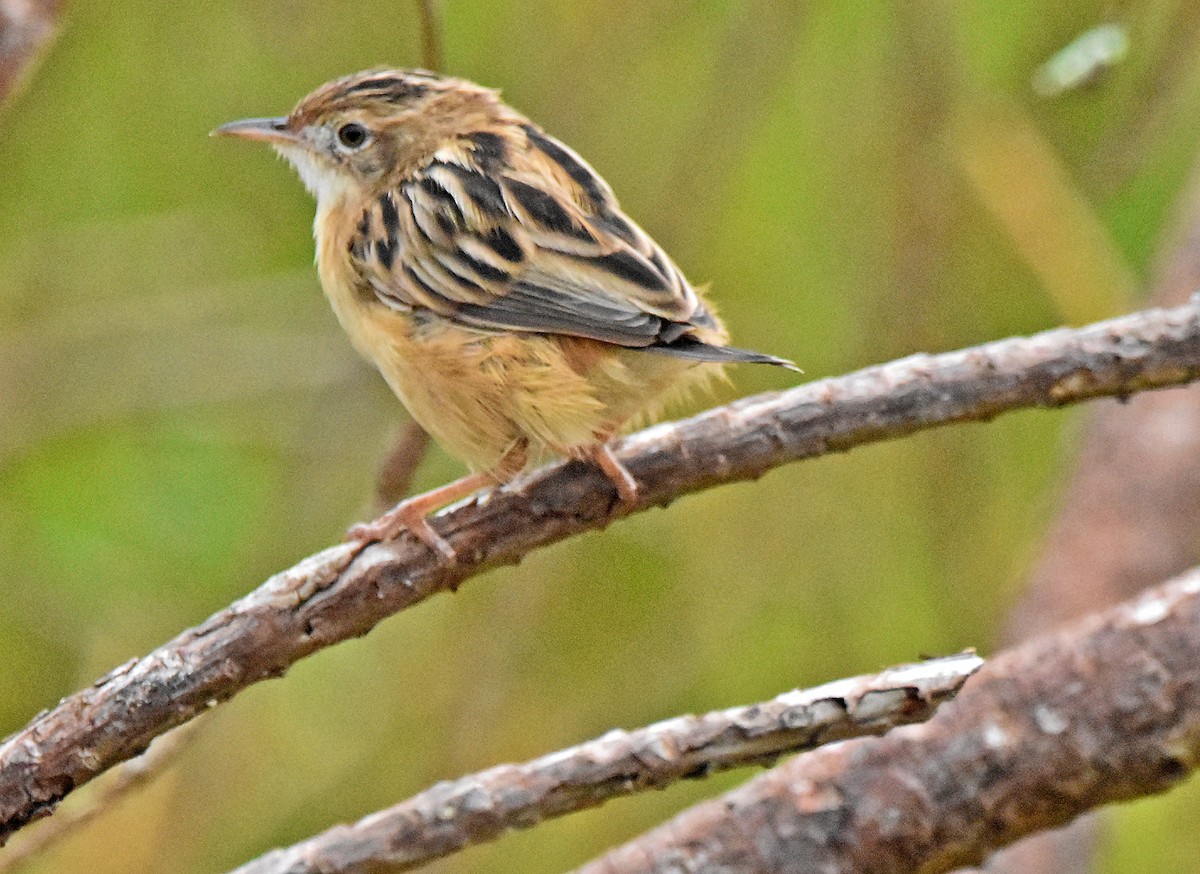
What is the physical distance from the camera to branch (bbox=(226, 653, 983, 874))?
293cm

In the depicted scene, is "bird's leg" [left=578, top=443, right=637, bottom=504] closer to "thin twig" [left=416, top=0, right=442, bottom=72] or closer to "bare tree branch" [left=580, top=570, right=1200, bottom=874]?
"bare tree branch" [left=580, top=570, right=1200, bottom=874]

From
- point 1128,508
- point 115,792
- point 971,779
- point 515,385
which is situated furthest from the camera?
point 1128,508

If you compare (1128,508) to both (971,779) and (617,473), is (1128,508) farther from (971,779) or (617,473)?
(617,473)

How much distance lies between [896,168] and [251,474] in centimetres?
304

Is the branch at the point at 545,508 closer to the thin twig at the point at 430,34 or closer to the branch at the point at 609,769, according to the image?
the branch at the point at 609,769

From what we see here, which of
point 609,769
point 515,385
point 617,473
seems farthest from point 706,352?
point 609,769

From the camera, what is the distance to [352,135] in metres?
4.77

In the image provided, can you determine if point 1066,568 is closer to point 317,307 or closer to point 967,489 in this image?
point 967,489

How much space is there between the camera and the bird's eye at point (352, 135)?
15.6ft

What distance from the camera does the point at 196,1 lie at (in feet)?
22.6

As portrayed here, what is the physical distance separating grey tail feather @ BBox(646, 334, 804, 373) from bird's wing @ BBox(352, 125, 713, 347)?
0.02 m

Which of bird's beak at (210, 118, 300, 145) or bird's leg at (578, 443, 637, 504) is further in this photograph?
bird's beak at (210, 118, 300, 145)

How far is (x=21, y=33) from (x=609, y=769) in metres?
2.36

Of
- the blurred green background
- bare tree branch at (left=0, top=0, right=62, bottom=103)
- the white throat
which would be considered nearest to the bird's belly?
the white throat
